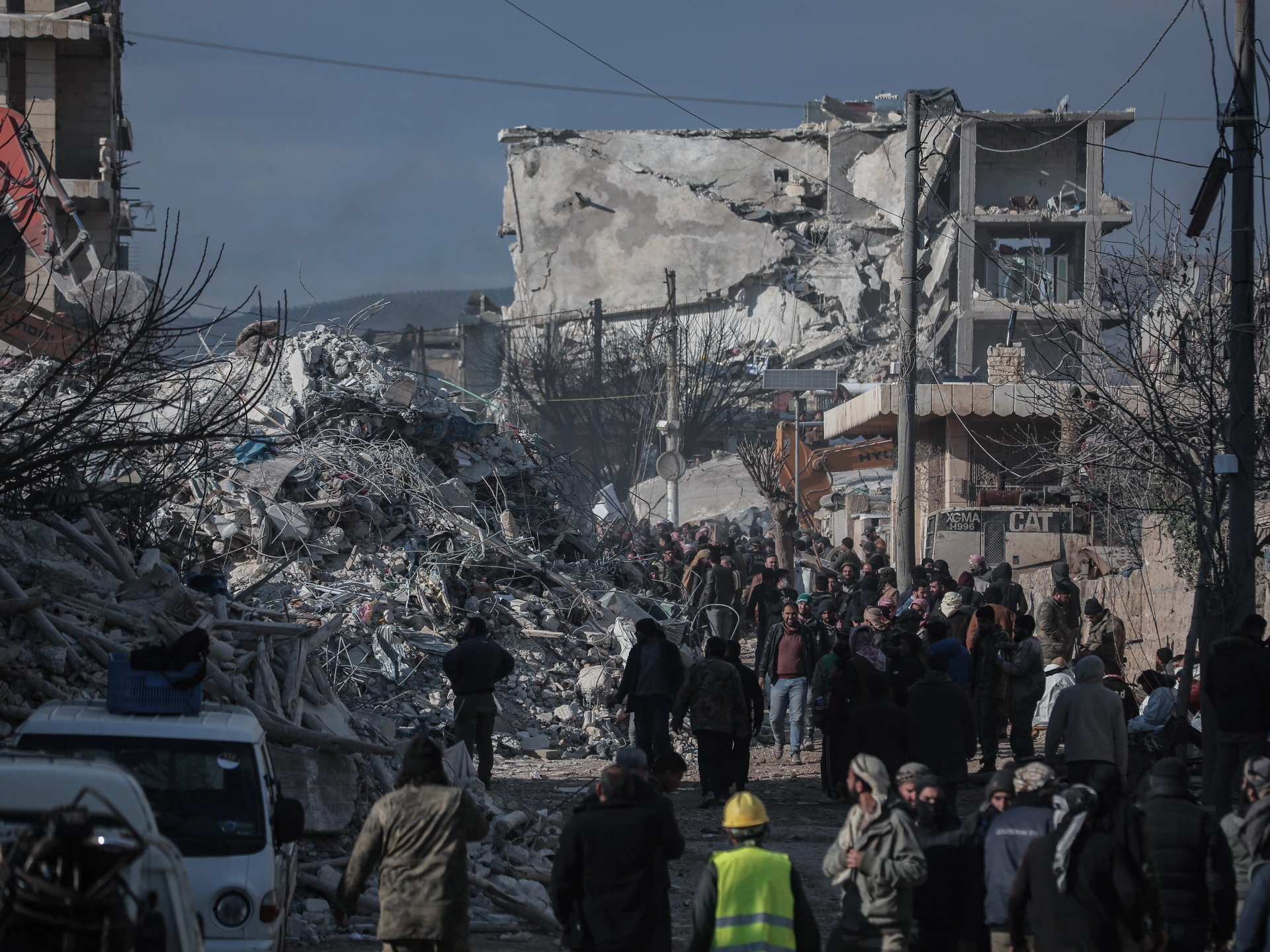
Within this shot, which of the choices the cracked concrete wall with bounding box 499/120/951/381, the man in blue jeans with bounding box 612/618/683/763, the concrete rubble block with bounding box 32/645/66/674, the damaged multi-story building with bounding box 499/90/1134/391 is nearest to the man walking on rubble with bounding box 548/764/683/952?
the concrete rubble block with bounding box 32/645/66/674

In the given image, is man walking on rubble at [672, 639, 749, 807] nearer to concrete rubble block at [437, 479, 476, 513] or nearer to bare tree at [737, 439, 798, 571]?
concrete rubble block at [437, 479, 476, 513]

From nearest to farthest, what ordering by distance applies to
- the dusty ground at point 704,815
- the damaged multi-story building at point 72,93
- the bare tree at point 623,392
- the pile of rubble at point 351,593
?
1. the dusty ground at point 704,815
2. the pile of rubble at point 351,593
3. the damaged multi-story building at point 72,93
4. the bare tree at point 623,392

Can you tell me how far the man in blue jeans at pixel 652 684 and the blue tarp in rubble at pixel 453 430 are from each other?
8.61m

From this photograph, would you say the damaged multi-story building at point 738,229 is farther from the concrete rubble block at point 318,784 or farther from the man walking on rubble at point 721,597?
the concrete rubble block at point 318,784

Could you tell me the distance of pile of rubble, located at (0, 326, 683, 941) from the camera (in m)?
8.79

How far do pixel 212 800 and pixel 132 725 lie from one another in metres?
0.49

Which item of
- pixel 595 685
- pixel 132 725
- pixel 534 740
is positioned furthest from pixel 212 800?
pixel 595 685

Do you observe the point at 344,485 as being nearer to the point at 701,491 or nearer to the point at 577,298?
the point at 701,491

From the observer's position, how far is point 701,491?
47.7m

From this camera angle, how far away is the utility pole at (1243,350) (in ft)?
32.5

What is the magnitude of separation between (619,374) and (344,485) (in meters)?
35.6

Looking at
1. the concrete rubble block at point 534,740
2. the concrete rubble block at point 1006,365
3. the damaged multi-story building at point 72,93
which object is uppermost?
the damaged multi-story building at point 72,93

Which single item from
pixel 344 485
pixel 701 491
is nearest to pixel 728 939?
pixel 344 485

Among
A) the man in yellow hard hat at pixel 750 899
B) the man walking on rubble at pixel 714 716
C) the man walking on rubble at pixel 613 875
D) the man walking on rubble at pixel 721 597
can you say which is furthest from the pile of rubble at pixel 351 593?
the man in yellow hard hat at pixel 750 899
